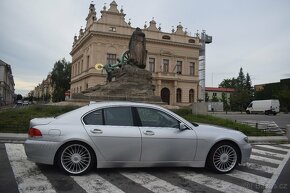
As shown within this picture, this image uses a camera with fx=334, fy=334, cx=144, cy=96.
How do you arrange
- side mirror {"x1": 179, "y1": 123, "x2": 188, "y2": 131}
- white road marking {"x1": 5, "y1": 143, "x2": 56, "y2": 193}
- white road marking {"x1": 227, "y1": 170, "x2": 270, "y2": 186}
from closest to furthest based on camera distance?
white road marking {"x1": 5, "y1": 143, "x2": 56, "y2": 193}
white road marking {"x1": 227, "y1": 170, "x2": 270, "y2": 186}
side mirror {"x1": 179, "y1": 123, "x2": 188, "y2": 131}

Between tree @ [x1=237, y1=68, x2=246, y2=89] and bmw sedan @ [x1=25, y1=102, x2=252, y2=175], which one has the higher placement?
tree @ [x1=237, y1=68, x2=246, y2=89]

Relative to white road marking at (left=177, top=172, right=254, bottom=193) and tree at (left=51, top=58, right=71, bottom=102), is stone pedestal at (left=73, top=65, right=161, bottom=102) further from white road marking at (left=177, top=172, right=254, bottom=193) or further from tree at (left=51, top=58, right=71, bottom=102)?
tree at (left=51, top=58, right=71, bottom=102)

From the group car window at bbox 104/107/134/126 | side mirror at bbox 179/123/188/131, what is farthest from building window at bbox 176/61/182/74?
car window at bbox 104/107/134/126

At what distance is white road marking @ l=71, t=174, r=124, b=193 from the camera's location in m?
5.40

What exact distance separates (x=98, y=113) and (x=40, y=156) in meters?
1.35

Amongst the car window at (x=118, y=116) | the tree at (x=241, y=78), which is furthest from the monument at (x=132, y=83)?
the tree at (x=241, y=78)

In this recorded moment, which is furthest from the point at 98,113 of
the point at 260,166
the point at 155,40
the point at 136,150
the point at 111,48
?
the point at 155,40

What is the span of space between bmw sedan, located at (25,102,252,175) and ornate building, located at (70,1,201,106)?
179 feet

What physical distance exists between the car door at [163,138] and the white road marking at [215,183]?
336 mm

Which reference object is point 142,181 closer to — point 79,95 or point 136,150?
point 136,150

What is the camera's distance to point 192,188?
18.6 feet

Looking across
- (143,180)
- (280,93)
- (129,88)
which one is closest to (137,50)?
(129,88)

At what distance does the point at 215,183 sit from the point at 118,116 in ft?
7.35

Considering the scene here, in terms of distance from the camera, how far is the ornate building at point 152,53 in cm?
6097
